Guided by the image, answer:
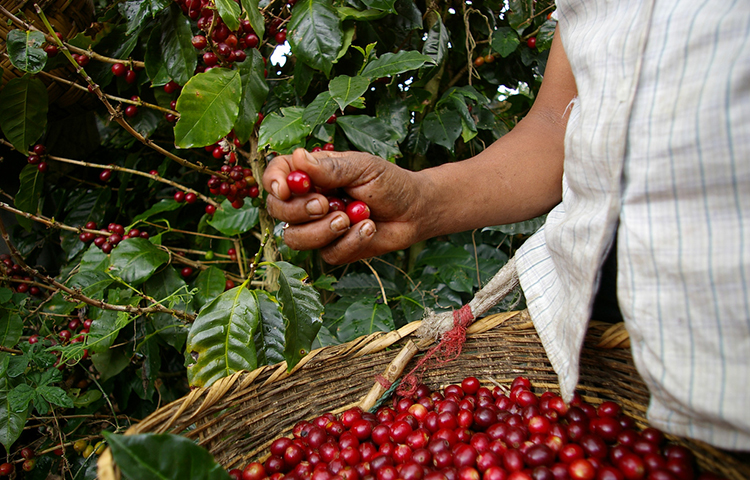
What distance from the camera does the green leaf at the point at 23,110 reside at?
128 cm

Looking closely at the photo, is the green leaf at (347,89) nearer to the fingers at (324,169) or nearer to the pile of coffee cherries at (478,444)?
the fingers at (324,169)

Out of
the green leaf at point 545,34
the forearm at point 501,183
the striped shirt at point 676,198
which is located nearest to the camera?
the striped shirt at point 676,198

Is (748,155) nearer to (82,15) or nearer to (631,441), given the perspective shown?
(631,441)

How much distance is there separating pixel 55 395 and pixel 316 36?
1089 mm

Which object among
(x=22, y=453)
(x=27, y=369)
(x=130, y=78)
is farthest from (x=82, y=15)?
(x=22, y=453)

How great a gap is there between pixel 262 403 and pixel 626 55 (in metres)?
0.94

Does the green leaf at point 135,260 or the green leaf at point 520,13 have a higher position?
the green leaf at point 520,13

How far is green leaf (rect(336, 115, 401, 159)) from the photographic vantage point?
45.6 inches

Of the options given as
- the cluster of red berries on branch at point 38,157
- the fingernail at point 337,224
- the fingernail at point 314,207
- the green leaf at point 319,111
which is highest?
the cluster of red berries on branch at point 38,157

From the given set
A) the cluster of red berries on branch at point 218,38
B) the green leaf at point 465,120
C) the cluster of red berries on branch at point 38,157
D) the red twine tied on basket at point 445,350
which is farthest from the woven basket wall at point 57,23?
the red twine tied on basket at point 445,350

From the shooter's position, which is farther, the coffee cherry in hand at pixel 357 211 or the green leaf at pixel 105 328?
the green leaf at pixel 105 328

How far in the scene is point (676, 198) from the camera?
549mm

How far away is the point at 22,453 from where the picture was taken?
4.31ft

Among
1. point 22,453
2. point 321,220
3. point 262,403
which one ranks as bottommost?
point 22,453
